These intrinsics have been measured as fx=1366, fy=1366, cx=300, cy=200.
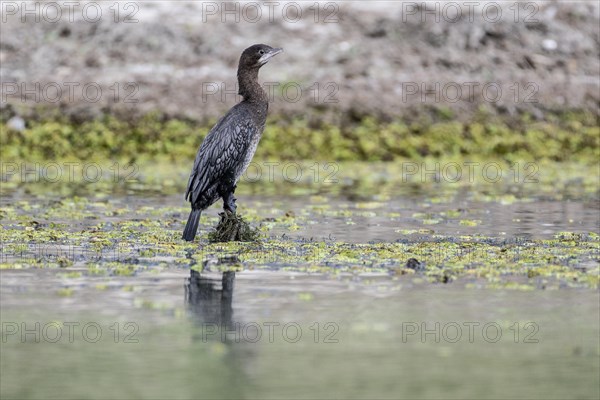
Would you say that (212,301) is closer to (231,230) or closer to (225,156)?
(231,230)

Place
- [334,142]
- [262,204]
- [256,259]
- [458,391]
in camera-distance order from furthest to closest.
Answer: [334,142] < [262,204] < [256,259] < [458,391]

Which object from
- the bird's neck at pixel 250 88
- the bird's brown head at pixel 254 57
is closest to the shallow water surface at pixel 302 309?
the bird's neck at pixel 250 88

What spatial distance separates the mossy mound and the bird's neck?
1456 millimetres

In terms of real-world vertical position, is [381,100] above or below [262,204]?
above

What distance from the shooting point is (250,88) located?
14750mm

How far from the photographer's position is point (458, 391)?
24.3 ft

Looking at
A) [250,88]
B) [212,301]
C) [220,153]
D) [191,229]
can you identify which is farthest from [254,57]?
[212,301]

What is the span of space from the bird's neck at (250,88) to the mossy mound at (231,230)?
1.46 meters

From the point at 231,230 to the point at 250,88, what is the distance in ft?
5.75

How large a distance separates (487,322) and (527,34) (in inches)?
906

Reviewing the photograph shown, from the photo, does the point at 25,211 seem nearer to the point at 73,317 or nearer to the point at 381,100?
the point at 73,317

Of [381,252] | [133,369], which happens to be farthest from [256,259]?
[133,369]

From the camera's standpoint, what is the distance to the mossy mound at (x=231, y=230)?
13859 mm

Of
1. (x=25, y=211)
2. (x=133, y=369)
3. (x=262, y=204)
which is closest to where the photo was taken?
(x=133, y=369)
